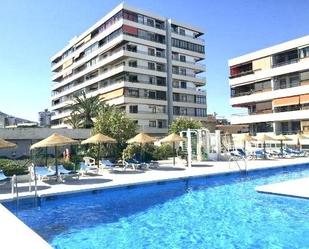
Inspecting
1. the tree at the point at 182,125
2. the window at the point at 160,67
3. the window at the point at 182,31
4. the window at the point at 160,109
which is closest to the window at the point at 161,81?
the window at the point at 160,67

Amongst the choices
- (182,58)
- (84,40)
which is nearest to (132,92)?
(182,58)

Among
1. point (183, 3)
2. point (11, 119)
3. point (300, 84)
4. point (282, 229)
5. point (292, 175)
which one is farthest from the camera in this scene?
point (11, 119)

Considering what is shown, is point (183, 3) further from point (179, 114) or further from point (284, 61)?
point (179, 114)

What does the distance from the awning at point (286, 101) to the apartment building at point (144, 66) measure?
66.4 ft

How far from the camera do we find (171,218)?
1278 centimetres

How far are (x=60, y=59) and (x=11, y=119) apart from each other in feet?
64.8

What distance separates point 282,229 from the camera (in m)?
10.9

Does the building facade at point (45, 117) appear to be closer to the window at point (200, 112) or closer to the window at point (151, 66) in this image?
the window at point (151, 66)

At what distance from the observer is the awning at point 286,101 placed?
148 ft

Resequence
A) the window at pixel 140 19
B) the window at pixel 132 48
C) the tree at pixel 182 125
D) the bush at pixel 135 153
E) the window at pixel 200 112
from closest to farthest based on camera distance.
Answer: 1. the bush at pixel 135 153
2. the tree at pixel 182 125
3. the window at pixel 132 48
4. the window at pixel 140 19
5. the window at pixel 200 112

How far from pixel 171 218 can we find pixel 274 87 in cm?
4013

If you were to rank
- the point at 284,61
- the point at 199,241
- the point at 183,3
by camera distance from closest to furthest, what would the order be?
the point at 199,241 → the point at 183,3 → the point at 284,61

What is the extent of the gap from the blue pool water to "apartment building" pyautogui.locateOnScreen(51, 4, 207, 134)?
4095 cm

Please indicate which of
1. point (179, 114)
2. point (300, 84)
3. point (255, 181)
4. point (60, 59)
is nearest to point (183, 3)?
point (255, 181)
